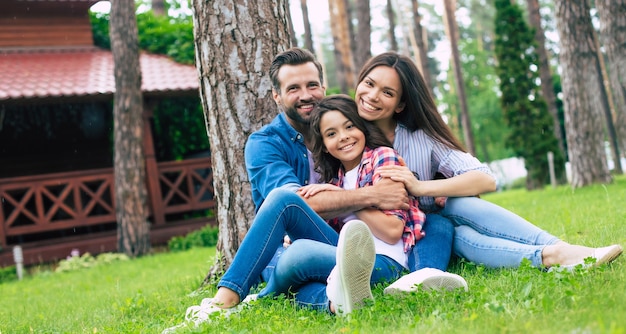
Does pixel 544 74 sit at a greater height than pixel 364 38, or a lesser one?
lesser

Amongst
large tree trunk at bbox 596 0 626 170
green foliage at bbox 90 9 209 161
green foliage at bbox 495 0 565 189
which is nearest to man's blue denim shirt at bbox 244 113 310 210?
large tree trunk at bbox 596 0 626 170

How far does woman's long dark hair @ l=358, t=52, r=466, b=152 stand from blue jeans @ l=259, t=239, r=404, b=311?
914mm

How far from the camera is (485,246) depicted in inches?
171

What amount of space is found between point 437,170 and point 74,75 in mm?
11545

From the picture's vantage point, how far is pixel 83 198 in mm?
15820

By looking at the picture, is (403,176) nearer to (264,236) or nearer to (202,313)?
(264,236)

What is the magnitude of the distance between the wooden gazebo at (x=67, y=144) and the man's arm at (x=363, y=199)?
10154 millimetres

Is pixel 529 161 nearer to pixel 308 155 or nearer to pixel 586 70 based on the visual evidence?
pixel 586 70

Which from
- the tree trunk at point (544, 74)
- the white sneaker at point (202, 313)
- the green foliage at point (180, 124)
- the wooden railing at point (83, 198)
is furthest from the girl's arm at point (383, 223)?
the tree trunk at point (544, 74)

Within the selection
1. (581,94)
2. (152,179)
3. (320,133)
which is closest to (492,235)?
(320,133)

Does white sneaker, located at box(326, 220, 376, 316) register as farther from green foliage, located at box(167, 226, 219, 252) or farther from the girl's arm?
green foliage, located at box(167, 226, 219, 252)

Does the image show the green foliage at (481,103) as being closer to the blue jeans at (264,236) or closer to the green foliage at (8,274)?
the green foliage at (8,274)

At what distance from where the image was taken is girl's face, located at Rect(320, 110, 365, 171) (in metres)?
4.42

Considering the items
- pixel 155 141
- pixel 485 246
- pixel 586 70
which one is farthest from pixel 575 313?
pixel 155 141
